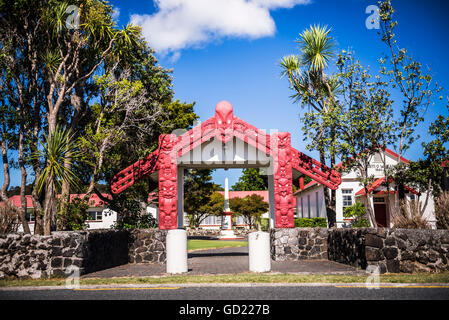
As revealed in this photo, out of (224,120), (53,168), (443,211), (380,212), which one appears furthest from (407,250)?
(380,212)

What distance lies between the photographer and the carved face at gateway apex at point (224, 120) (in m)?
13.2

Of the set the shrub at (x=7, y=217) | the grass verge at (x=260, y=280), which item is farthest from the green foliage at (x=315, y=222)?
the shrub at (x=7, y=217)

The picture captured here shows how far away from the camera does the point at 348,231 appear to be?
11.0 m

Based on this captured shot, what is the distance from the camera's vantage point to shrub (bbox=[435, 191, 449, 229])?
32.8ft

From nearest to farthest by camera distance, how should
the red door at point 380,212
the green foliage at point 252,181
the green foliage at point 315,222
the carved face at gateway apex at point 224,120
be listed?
the carved face at gateway apex at point 224,120, the red door at point 380,212, the green foliage at point 315,222, the green foliage at point 252,181

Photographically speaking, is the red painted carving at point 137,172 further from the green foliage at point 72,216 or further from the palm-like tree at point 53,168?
the palm-like tree at point 53,168

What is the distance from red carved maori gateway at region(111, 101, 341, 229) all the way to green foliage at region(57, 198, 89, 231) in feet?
5.47

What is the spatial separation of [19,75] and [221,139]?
8077 millimetres

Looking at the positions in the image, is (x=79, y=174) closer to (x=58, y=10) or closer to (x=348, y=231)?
(x=58, y=10)

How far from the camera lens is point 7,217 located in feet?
36.3

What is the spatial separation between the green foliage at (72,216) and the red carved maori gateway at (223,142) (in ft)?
5.47

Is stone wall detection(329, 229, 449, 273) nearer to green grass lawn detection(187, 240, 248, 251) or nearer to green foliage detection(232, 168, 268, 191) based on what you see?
green grass lawn detection(187, 240, 248, 251)

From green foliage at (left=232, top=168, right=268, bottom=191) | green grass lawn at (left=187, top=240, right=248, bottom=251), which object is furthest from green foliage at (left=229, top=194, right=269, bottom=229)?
green foliage at (left=232, top=168, right=268, bottom=191)
